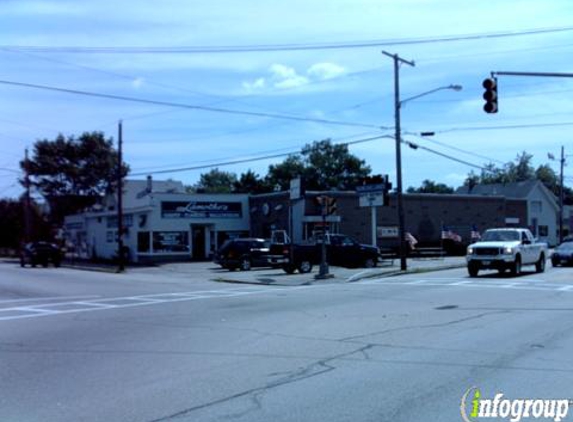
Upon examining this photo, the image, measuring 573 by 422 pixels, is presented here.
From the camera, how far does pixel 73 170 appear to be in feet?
217

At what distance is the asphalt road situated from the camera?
716cm

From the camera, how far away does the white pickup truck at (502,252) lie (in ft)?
88.5

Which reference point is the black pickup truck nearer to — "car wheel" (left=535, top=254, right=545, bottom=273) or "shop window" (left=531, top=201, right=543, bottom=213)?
"car wheel" (left=535, top=254, right=545, bottom=273)

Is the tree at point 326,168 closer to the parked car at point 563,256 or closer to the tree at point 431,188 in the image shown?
the tree at point 431,188

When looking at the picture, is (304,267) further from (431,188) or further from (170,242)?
(431,188)

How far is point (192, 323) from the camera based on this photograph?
14102 millimetres

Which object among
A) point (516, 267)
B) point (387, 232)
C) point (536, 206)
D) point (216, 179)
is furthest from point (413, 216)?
point (216, 179)

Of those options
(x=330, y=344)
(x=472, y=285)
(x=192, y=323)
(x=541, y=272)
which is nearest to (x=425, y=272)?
(x=541, y=272)

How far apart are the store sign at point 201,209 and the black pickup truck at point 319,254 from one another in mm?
15434

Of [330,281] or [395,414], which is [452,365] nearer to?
[395,414]

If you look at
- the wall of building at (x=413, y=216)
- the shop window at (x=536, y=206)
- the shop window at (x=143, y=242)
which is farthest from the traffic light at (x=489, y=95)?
the shop window at (x=536, y=206)

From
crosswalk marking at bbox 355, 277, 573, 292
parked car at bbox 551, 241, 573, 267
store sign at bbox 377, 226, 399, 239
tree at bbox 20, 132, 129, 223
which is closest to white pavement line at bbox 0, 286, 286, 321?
crosswalk marking at bbox 355, 277, 573, 292

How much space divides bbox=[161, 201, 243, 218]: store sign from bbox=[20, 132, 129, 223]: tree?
1999cm

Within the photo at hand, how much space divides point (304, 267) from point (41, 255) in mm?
23661
